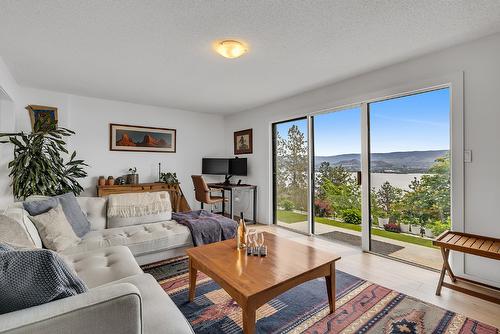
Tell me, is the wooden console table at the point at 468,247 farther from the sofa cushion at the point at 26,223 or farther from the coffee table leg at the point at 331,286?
the sofa cushion at the point at 26,223

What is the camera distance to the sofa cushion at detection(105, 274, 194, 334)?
108 centimetres

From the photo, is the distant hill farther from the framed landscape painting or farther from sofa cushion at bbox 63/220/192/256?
the framed landscape painting

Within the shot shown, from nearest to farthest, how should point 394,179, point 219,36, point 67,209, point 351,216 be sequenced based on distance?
point 219,36
point 67,209
point 394,179
point 351,216

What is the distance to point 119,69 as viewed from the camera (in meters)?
3.05

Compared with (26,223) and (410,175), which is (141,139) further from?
(410,175)

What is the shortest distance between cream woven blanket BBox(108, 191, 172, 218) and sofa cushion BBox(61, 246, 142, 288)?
0.87 meters

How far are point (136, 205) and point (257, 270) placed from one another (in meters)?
1.96

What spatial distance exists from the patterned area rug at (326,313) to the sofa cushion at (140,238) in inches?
15.8

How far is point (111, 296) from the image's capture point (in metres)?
0.96

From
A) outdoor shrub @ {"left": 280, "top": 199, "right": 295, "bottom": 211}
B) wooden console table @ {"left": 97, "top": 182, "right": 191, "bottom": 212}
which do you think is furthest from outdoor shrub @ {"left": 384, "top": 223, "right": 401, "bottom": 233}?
wooden console table @ {"left": 97, "top": 182, "right": 191, "bottom": 212}

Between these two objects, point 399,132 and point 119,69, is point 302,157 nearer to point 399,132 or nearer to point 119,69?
point 399,132

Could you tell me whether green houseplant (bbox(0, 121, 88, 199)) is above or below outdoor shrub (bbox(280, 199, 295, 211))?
above

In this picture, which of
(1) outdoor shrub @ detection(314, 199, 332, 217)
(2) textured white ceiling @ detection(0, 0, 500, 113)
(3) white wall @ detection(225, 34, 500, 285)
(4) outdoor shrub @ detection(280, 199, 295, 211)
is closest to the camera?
Result: (2) textured white ceiling @ detection(0, 0, 500, 113)

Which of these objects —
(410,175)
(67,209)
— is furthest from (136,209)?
(410,175)
